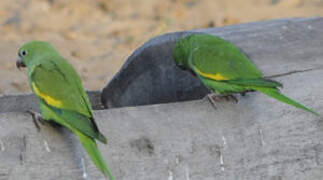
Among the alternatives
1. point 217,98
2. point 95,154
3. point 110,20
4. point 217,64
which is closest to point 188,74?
point 217,64

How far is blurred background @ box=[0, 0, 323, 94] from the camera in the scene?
6.86 metres

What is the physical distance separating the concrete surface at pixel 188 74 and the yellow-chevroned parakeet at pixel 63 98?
1.45ft

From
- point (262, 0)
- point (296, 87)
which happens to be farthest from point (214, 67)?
point (262, 0)

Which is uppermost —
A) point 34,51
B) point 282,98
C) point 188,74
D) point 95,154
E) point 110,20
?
point 110,20

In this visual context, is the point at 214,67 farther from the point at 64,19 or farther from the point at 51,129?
the point at 64,19

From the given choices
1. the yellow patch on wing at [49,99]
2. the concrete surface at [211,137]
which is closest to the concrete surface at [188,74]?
the concrete surface at [211,137]

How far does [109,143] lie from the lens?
2.61 meters

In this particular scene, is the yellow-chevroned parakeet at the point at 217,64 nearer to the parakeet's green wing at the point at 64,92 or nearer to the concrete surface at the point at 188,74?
the concrete surface at the point at 188,74

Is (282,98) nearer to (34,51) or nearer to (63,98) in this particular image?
(63,98)

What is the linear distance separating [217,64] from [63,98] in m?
0.90

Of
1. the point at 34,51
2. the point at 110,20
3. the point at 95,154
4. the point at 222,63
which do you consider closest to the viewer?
the point at 95,154

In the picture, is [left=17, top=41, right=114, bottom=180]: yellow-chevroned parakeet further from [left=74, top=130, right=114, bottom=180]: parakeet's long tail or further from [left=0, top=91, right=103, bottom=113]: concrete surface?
[left=0, top=91, right=103, bottom=113]: concrete surface

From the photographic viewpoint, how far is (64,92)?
9.47 feet

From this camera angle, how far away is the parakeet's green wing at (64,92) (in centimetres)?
268
